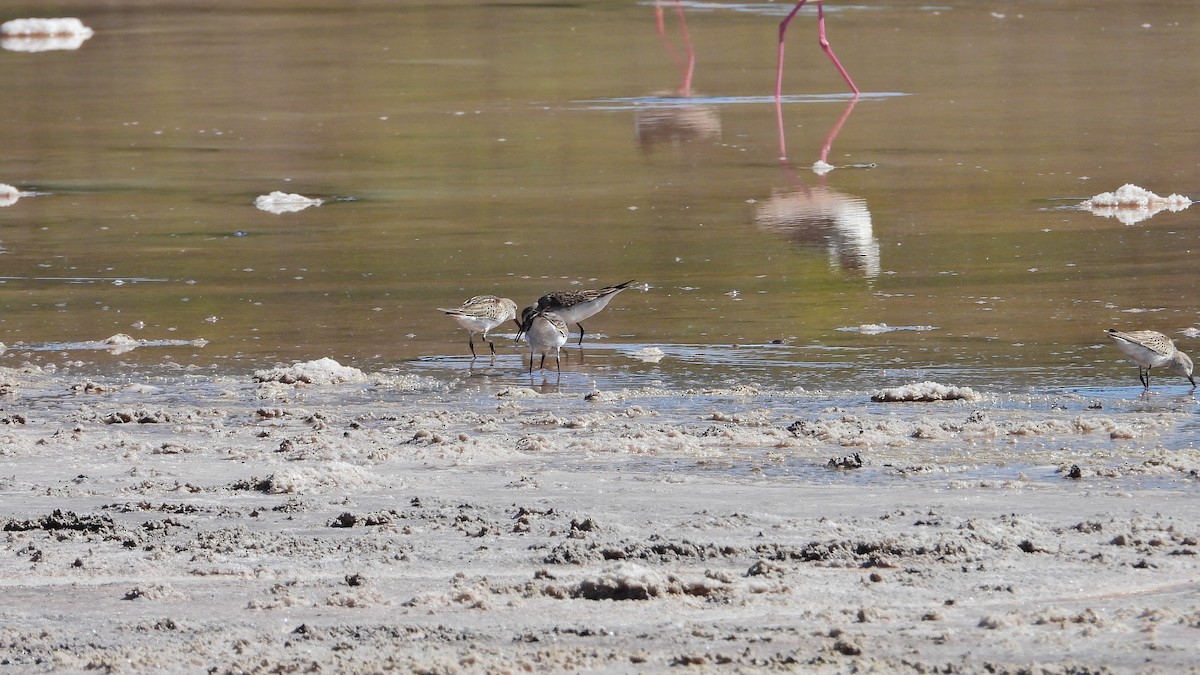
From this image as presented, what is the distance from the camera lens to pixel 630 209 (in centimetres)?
1470

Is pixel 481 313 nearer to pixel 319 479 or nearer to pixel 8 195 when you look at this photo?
pixel 319 479

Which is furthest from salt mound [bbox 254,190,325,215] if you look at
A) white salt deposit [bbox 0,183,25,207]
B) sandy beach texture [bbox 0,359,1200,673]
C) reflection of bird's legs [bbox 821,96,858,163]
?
sandy beach texture [bbox 0,359,1200,673]

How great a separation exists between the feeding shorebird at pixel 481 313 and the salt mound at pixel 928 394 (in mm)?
2306

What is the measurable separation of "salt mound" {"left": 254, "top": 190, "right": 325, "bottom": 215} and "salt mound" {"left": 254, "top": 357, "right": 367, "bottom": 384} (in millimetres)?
5850

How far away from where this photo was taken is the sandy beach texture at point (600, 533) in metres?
5.32

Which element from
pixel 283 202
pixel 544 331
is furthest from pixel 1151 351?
pixel 283 202

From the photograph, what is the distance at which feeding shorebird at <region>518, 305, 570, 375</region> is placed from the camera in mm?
9297

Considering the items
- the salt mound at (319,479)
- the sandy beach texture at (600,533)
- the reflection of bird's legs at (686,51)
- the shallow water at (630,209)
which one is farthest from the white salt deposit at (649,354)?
the reflection of bird's legs at (686,51)

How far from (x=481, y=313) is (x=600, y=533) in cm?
360

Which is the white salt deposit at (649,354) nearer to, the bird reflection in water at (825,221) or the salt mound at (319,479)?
the bird reflection in water at (825,221)

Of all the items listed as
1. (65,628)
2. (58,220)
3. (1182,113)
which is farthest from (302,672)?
(1182,113)

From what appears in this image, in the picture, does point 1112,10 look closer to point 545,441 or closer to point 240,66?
point 240,66

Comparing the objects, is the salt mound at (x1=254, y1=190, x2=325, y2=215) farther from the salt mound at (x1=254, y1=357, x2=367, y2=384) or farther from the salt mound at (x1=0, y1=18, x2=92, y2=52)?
the salt mound at (x1=0, y1=18, x2=92, y2=52)

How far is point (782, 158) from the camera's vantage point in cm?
1722
